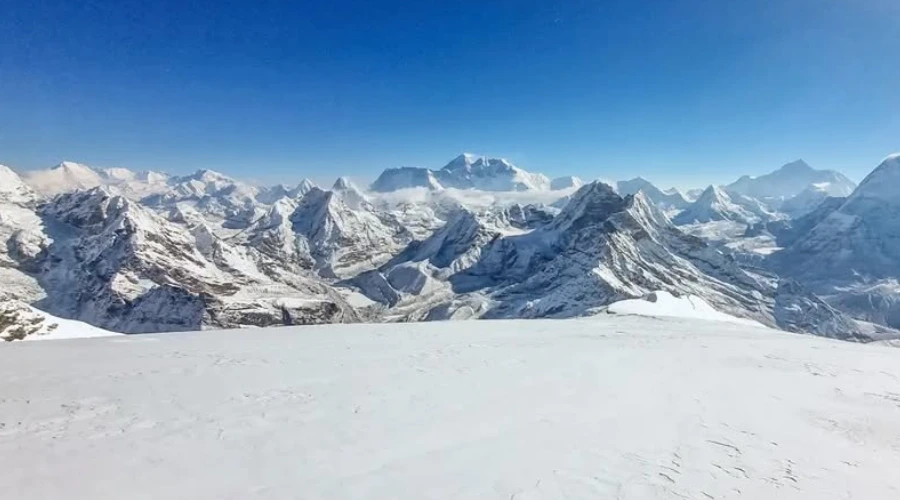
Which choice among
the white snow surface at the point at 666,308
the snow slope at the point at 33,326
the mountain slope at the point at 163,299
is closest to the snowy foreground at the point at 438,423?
the white snow surface at the point at 666,308

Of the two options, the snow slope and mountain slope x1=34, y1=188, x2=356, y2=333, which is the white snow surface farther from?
mountain slope x1=34, y1=188, x2=356, y2=333

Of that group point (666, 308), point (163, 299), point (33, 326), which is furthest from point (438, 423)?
point (163, 299)

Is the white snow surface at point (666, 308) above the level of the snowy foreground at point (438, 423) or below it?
below

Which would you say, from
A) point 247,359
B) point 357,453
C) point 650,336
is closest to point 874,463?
point 357,453

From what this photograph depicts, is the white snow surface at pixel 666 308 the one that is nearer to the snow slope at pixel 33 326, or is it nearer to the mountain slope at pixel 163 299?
the snow slope at pixel 33 326

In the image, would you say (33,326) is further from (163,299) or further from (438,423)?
(163,299)

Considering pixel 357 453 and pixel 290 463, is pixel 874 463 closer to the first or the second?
pixel 357 453

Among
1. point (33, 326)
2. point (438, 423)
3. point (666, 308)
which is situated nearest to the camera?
point (438, 423)

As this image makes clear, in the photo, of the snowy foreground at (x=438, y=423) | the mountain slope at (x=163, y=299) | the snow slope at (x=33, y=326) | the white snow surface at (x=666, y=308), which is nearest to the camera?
the snowy foreground at (x=438, y=423)

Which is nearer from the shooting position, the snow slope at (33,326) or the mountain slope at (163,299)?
the snow slope at (33,326)
